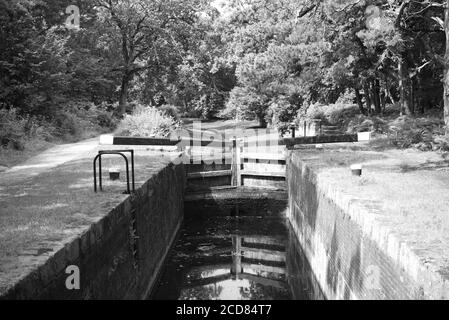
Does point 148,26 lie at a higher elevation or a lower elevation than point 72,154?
higher

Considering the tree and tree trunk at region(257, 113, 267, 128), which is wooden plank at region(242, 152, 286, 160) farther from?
tree trunk at region(257, 113, 267, 128)

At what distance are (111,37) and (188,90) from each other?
233 inches

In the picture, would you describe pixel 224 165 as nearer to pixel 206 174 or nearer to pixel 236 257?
pixel 206 174

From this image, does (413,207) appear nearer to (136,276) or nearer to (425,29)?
(136,276)

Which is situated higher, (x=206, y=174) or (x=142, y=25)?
(x=142, y=25)

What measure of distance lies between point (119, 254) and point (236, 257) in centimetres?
545

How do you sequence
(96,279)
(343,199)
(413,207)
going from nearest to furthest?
1. (96,279)
2. (413,207)
3. (343,199)

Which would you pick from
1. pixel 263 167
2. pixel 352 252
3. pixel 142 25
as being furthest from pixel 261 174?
pixel 142 25

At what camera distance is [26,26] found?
57.7ft

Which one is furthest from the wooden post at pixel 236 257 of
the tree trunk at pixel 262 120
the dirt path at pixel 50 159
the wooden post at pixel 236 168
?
the tree trunk at pixel 262 120

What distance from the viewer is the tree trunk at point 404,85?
19250 mm

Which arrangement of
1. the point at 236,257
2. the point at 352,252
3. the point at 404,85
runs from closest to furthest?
the point at 352,252
the point at 236,257
the point at 404,85

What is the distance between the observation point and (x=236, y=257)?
40.9ft

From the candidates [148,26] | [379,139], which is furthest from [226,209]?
[148,26]
